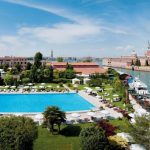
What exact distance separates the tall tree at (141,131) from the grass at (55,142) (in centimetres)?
325

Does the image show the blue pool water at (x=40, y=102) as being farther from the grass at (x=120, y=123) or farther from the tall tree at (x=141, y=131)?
the tall tree at (x=141, y=131)

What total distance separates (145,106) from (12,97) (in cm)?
1497

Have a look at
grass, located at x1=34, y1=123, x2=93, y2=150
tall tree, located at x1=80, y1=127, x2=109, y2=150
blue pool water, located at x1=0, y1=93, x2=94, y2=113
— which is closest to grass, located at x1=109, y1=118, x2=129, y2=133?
grass, located at x1=34, y1=123, x2=93, y2=150

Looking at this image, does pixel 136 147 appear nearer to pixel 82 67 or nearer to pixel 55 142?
pixel 55 142

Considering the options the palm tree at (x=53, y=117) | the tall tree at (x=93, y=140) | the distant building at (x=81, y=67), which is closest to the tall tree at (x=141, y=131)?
the tall tree at (x=93, y=140)

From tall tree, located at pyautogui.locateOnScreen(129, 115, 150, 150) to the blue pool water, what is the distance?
14.1 meters

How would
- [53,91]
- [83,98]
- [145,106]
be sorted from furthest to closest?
[53,91], [83,98], [145,106]

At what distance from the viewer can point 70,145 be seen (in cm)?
1709

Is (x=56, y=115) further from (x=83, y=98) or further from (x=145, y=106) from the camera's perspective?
(x=83, y=98)

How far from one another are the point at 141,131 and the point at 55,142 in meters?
5.30

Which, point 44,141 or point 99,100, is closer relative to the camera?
point 44,141

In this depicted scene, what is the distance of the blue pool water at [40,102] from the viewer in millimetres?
29672

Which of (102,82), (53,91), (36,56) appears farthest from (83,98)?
(36,56)

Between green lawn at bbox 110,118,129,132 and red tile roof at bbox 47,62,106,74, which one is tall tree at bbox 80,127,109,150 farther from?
red tile roof at bbox 47,62,106,74
